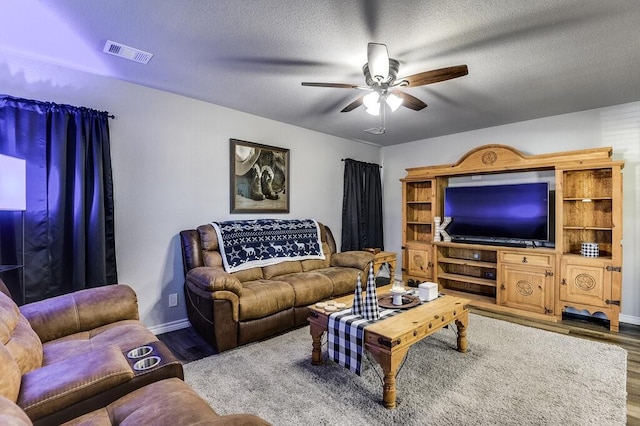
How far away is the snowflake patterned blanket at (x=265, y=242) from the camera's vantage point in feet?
10.9

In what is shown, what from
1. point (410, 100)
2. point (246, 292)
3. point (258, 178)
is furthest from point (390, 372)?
point (258, 178)

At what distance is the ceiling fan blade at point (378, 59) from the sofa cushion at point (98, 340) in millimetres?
2149

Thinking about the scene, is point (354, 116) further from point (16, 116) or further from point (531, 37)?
point (16, 116)

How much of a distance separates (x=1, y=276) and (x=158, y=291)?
45.5 inches

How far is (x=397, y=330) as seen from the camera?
1.97 metres

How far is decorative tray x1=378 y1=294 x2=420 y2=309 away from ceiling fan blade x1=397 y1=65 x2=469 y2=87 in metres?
1.70

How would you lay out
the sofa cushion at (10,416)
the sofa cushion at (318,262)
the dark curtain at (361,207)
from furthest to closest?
1. the dark curtain at (361,207)
2. the sofa cushion at (318,262)
3. the sofa cushion at (10,416)

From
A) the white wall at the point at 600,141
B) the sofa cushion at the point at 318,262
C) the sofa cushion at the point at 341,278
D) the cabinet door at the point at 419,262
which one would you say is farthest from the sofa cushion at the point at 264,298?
the white wall at the point at 600,141

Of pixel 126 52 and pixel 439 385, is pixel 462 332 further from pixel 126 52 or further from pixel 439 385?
pixel 126 52

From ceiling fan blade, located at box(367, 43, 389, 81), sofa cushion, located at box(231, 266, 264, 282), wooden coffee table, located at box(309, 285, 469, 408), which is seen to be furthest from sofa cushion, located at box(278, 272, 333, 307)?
ceiling fan blade, located at box(367, 43, 389, 81)

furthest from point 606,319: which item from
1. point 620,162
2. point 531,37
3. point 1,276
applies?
point 1,276

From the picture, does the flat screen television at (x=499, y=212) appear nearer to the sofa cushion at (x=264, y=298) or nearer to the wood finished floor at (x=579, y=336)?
the wood finished floor at (x=579, y=336)

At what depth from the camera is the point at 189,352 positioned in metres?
2.68

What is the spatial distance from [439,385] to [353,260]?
1960mm
